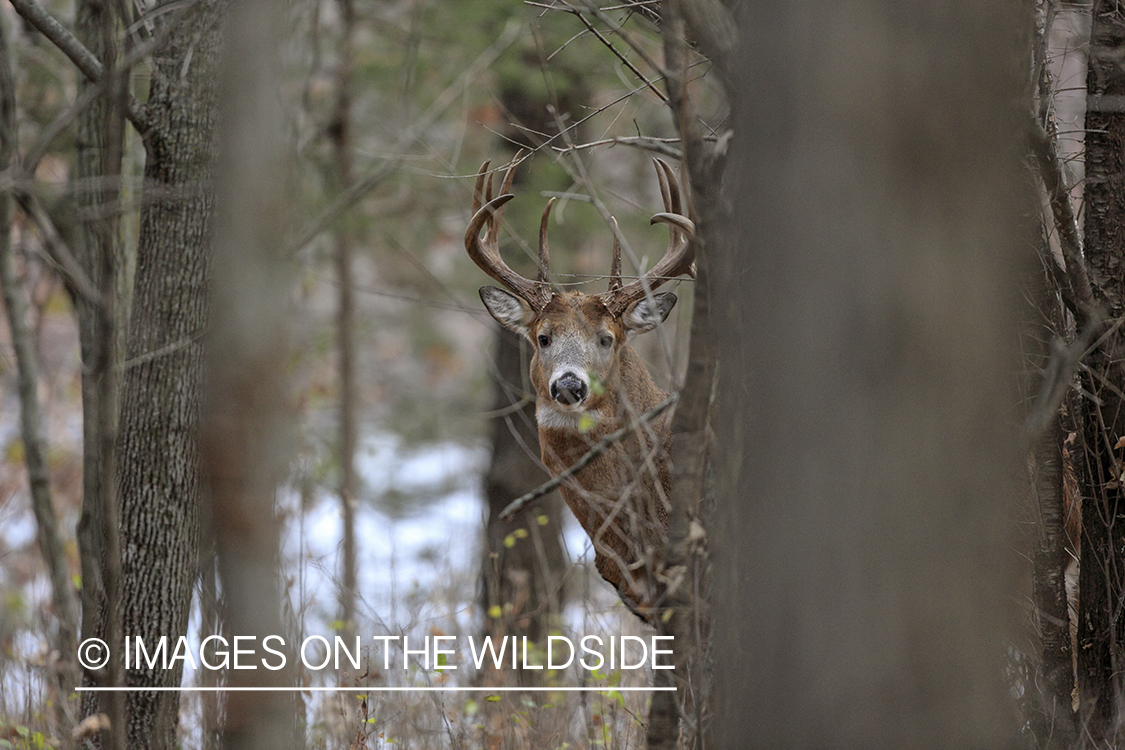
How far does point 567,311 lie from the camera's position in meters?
6.27

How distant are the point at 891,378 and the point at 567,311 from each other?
415 centimetres

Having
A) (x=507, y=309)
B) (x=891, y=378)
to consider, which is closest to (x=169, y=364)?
(x=507, y=309)

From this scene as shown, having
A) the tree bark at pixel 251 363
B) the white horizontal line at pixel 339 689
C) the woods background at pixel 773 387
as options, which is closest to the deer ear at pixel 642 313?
the woods background at pixel 773 387

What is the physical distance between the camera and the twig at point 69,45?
14.8ft

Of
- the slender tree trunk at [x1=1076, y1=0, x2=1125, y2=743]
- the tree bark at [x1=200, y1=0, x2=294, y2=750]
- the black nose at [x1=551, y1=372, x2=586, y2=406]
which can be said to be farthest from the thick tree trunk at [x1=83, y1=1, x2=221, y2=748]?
the slender tree trunk at [x1=1076, y1=0, x2=1125, y2=743]

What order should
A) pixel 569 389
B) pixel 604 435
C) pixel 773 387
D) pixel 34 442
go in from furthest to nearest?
pixel 34 442
pixel 604 435
pixel 569 389
pixel 773 387

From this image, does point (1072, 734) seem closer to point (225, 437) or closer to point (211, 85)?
point (225, 437)

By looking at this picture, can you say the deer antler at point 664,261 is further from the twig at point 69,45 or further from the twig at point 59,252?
the twig at point 59,252

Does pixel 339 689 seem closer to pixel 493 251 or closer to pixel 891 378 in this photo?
pixel 891 378

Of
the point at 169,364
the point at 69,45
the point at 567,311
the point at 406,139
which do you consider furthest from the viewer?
the point at 406,139

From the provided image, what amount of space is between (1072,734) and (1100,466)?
1108 mm

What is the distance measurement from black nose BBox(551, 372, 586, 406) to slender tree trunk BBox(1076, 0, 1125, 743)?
256 centimetres

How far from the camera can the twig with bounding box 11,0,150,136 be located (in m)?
4.52

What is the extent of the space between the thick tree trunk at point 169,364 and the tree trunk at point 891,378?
3.51 metres
